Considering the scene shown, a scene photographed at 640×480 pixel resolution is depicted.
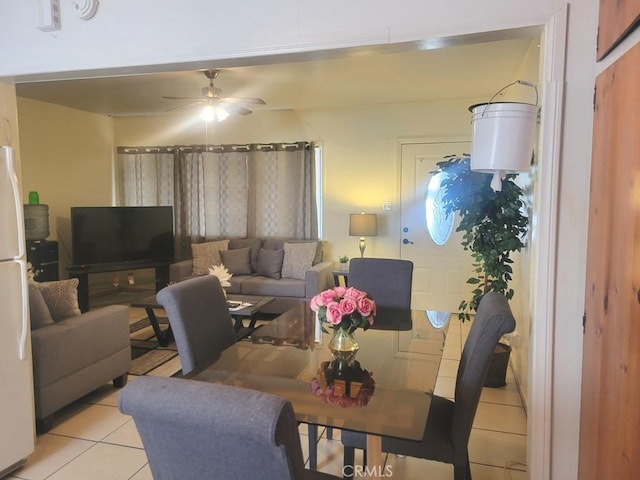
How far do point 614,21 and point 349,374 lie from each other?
5.13ft

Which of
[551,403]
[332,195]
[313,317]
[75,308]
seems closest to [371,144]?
[332,195]

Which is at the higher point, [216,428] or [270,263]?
[216,428]

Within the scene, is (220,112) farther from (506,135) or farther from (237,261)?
(506,135)

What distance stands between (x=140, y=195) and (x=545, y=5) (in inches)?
234

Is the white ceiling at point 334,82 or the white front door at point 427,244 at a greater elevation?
the white ceiling at point 334,82

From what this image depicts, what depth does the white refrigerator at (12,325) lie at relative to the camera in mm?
2297

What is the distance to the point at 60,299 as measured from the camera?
309 cm

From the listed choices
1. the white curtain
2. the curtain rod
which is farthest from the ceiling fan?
the white curtain

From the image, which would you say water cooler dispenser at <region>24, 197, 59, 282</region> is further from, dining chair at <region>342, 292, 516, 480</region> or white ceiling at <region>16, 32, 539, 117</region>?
dining chair at <region>342, 292, 516, 480</region>

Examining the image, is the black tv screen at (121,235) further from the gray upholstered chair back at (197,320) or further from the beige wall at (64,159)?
the gray upholstered chair back at (197,320)

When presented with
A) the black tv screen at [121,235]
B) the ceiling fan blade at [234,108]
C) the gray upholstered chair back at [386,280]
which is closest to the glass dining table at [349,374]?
the gray upholstered chair back at [386,280]

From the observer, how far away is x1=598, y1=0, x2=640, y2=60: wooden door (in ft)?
4.24

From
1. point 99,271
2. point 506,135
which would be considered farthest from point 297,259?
point 506,135

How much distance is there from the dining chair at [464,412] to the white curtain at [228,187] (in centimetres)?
414
